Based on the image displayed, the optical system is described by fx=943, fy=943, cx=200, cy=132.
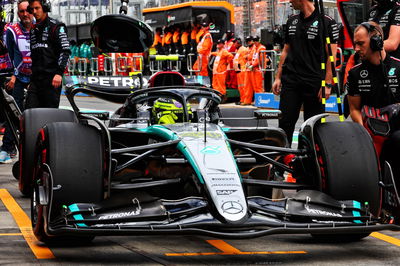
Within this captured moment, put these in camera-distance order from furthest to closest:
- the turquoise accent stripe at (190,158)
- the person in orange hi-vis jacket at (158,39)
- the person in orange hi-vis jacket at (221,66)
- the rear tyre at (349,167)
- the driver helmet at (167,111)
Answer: the person in orange hi-vis jacket at (158,39), the person in orange hi-vis jacket at (221,66), the driver helmet at (167,111), the rear tyre at (349,167), the turquoise accent stripe at (190,158)

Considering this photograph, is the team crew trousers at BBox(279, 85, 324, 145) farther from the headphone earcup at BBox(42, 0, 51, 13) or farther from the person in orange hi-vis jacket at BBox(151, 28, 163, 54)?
the person in orange hi-vis jacket at BBox(151, 28, 163, 54)

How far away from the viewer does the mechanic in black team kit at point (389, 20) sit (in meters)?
7.80

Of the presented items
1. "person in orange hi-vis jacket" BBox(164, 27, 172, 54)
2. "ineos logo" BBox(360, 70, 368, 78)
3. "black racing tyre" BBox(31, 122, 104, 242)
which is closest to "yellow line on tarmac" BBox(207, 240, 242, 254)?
"black racing tyre" BBox(31, 122, 104, 242)

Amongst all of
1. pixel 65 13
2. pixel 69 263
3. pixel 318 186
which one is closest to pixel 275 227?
pixel 318 186

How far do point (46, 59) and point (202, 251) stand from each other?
497 cm

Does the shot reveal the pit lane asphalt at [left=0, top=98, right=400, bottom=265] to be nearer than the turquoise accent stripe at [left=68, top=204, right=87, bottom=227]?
No

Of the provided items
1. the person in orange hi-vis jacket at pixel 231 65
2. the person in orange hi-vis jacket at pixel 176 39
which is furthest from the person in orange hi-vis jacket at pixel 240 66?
the person in orange hi-vis jacket at pixel 176 39

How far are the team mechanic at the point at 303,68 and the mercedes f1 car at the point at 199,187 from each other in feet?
6.58

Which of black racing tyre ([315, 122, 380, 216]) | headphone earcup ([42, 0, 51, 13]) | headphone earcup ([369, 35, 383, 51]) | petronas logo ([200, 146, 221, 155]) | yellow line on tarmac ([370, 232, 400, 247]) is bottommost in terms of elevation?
yellow line on tarmac ([370, 232, 400, 247])

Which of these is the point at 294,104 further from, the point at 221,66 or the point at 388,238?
the point at 221,66

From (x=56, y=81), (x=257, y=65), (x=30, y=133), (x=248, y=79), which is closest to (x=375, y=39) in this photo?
(x=30, y=133)

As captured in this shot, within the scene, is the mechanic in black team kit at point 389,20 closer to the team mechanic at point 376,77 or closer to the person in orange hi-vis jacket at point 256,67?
the team mechanic at point 376,77

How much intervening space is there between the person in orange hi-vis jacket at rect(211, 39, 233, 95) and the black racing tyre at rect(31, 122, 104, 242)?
20.9 metres

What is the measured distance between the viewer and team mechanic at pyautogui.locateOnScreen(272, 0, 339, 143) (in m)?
8.55
